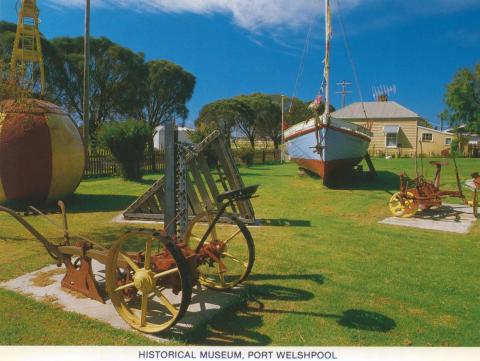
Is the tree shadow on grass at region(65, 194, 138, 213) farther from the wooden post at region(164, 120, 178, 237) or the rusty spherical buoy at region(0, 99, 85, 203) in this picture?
the wooden post at region(164, 120, 178, 237)

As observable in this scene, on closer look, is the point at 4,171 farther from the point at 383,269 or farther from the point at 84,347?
the point at 383,269

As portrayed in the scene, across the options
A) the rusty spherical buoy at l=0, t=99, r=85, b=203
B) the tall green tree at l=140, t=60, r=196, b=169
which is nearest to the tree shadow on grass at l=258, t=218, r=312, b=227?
the rusty spherical buoy at l=0, t=99, r=85, b=203

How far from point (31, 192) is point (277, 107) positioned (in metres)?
44.5

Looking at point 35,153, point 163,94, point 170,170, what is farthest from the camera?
point 163,94

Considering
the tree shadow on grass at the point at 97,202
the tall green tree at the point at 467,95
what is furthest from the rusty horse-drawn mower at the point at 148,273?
the tall green tree at the point at 467,95

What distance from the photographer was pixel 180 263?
3.13m

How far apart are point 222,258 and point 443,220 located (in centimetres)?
624

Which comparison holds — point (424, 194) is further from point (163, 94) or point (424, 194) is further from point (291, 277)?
point (163, 94)

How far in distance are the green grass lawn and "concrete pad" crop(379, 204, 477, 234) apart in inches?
12.6

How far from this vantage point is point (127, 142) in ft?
50.4

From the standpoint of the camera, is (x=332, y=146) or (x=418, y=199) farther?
(x=332, y=146)

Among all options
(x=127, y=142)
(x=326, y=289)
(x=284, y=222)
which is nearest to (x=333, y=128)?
(x=284, y=222)

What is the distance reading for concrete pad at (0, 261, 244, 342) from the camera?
141 inches

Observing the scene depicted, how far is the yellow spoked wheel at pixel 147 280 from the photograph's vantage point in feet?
10.4
